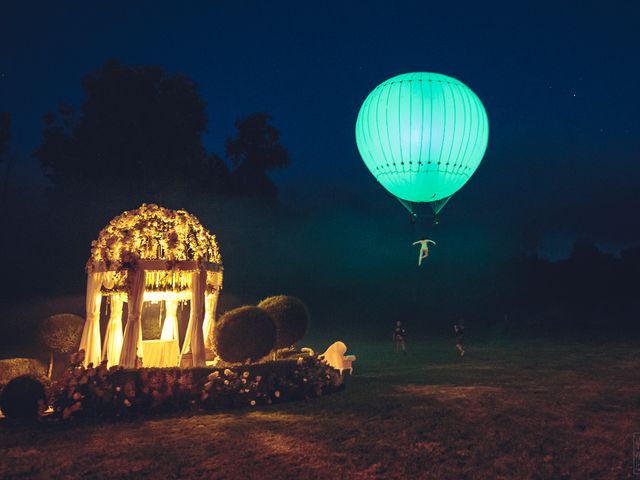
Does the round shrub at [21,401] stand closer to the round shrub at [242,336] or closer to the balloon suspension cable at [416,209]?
the round shrub at [242,336]

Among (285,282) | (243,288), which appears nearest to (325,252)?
(285,282)

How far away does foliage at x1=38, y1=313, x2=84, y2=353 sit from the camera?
51.6 ft

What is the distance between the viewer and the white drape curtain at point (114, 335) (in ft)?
Answer: 45.4

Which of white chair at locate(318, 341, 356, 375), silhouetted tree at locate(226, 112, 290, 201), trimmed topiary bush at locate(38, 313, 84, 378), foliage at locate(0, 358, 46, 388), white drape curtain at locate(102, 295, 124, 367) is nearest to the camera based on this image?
foliage at locate(0, 358, 46, 388)

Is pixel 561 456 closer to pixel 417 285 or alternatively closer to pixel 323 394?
pixel 323 394

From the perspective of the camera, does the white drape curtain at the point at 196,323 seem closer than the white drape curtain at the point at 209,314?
Yes

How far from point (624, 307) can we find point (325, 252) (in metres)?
24.9

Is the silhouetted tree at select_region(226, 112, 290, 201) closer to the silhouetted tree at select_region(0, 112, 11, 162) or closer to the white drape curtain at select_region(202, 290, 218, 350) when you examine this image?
the silhouetted tree at select_region(0, 112, 11, 162)

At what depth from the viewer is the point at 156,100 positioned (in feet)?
100

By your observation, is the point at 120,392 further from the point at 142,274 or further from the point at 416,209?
the point at 416,209

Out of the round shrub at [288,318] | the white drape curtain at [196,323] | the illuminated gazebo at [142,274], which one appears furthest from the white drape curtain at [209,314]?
the round shrub at [288,318]

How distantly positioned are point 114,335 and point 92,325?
0.63m

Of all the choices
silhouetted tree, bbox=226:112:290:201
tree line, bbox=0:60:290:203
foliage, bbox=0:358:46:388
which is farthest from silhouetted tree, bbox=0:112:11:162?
foliage, bbox=0:358:46:388

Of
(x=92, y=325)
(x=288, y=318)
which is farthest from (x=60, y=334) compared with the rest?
(x=288, y=318)
